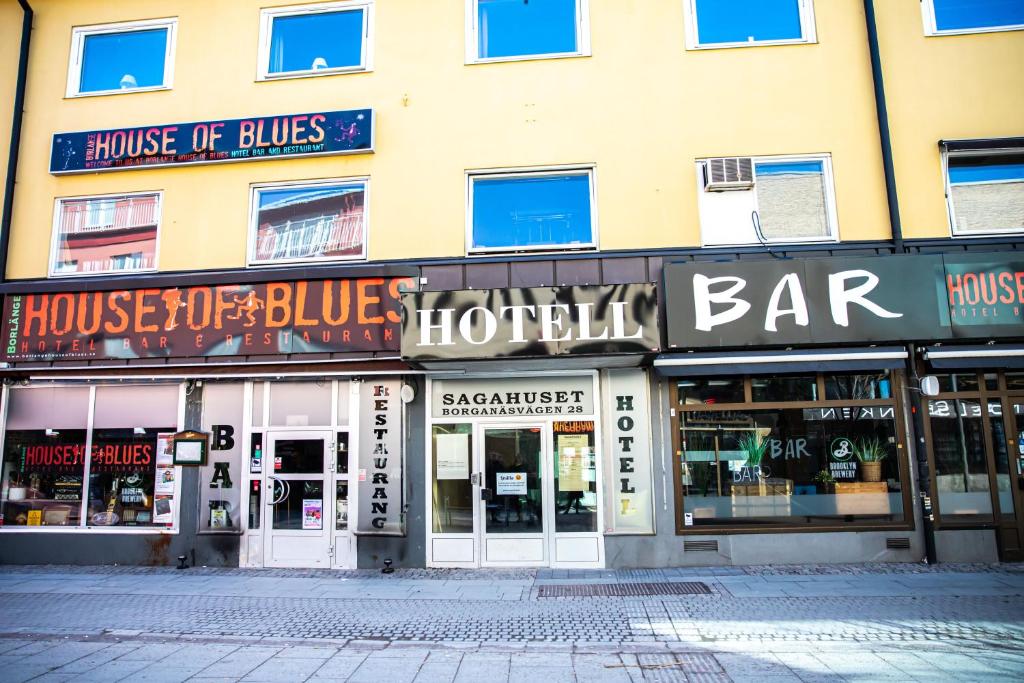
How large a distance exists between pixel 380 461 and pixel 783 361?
19.7ft

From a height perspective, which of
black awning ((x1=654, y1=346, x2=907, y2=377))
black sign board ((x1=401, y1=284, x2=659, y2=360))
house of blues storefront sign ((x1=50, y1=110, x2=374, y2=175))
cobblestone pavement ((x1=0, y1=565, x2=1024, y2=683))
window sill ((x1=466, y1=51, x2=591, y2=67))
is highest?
window sill ((x1=466, y1=51, x2=591, y2=67))

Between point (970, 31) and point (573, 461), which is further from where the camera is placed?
point (970, 31)

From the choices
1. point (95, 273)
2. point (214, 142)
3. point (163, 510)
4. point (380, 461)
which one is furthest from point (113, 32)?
point (380, 461)

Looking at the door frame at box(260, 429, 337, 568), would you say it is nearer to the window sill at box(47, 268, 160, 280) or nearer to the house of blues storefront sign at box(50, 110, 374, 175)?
the window sill at box(47, 268, 160, 280)

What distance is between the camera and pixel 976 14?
9.94 m

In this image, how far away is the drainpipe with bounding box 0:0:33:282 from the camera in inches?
429

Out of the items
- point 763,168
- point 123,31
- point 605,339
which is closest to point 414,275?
point 605,339

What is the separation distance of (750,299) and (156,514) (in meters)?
9.55

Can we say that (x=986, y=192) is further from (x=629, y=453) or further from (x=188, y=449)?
(x=188, y=449)

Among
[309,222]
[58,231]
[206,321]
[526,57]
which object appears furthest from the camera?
[58,231]

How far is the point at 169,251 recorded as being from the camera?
416 inches

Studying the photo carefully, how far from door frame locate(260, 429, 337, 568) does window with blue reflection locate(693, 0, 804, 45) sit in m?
8.64

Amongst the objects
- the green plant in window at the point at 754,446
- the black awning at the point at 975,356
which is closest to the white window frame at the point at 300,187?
the green plant in window at the point at 754,446

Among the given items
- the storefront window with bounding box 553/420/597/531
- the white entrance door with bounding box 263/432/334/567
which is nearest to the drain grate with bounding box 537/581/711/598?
the storefront window with bounding box 553/420/597/531
